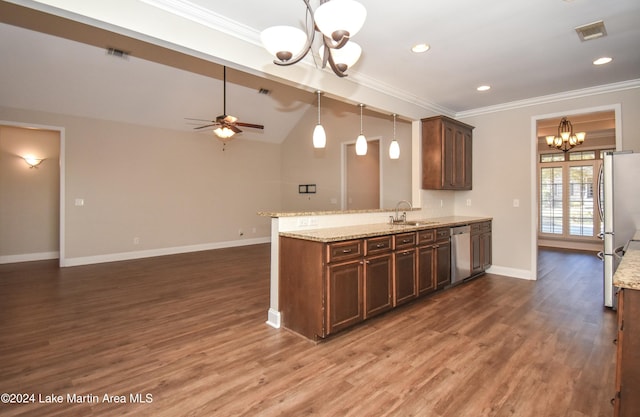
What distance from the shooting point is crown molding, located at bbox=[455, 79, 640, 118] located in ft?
13.1

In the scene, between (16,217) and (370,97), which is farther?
(16,217)

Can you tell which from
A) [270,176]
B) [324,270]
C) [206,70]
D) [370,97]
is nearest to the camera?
[324,270]

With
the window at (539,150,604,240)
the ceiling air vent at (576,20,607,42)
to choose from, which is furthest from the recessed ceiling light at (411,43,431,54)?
the window at (539,150,604,240)

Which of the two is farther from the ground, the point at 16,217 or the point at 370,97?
the point at 370,97

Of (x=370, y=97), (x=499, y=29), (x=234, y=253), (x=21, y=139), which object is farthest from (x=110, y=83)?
(x=499, y=29)

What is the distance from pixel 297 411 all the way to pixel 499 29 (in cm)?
326

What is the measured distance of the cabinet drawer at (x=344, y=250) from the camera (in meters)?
2.66

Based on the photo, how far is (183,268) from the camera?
5.49 metres

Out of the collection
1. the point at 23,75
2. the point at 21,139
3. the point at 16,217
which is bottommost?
the point at 16,217

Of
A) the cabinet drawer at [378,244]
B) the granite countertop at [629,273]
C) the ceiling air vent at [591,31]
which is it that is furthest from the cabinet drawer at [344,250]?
the ceiling air vent at [591,31]

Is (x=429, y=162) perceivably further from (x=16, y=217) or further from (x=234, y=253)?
(x=16, y=217)

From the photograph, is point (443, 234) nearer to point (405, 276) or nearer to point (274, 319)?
point (405, 276)

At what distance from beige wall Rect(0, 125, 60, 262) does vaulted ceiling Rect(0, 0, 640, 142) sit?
105 cm

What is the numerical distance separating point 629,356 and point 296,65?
3.01 m
